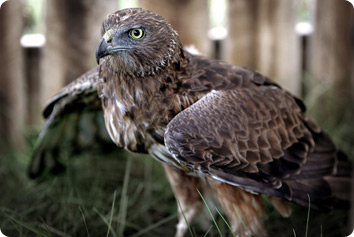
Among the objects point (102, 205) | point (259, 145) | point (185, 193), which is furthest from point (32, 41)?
point (259, 145)

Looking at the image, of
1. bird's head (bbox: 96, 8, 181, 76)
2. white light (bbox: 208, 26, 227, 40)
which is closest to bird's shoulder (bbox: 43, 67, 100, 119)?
bird's head (bbox: 96, 8, 181, 76)

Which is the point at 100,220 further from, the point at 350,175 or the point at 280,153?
the point at 350,175

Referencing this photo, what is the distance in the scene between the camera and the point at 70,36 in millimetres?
3213

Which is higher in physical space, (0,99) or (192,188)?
(0,99)

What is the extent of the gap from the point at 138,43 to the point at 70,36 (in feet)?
4.43

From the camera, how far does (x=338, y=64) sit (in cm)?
419

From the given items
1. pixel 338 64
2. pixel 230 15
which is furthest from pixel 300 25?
pixel 230 15

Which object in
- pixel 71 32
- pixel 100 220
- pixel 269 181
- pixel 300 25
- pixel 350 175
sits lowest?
pixel 100 220

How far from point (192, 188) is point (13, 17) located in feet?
7.53

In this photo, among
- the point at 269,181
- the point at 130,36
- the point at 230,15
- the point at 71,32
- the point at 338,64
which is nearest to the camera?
the point at 130,36

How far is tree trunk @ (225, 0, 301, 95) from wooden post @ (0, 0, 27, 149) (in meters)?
1.94

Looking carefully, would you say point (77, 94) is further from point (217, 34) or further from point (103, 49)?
point (217, 34)

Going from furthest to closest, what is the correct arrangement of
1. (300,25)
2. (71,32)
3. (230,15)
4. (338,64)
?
(300,25), (338,64), (230,15), (71,32)

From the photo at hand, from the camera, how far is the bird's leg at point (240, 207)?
7.54ft
